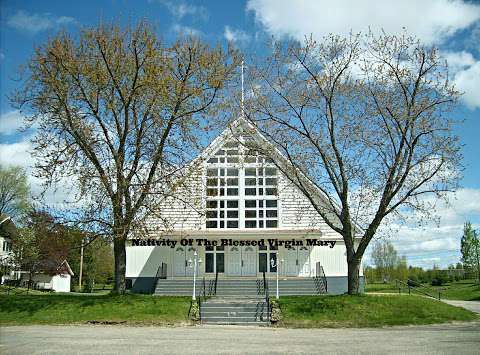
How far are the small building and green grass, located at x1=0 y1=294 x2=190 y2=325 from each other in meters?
23.5

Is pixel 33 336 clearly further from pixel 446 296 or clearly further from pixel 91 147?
pixel 446 296

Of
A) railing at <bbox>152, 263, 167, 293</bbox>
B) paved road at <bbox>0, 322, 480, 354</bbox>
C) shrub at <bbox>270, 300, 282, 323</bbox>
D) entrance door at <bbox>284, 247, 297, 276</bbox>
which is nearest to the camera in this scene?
paved road at <bbox>0, 322, 480, 354</bbox>

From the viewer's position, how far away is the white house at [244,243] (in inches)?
1123

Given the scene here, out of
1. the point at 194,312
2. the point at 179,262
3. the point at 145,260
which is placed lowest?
the point at 194,312

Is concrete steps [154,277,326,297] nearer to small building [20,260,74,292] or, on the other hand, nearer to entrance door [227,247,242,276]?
entrance door [227,247,242,276]

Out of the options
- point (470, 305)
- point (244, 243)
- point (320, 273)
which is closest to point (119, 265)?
point (244, 243)

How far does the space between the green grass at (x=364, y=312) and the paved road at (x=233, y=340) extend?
4.79ft

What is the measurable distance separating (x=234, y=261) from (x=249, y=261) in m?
0.86

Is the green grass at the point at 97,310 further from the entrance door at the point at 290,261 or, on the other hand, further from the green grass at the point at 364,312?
the entrance door at the point at 290,261

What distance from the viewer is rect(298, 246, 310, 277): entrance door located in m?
29.0

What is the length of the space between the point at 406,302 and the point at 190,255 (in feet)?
42.9

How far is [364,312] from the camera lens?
61.3ft

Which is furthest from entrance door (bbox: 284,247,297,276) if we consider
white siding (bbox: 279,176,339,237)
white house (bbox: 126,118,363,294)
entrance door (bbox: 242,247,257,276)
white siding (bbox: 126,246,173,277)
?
white siding (bbox: 126,246,173,277)

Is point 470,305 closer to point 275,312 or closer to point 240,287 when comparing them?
point 240,287
